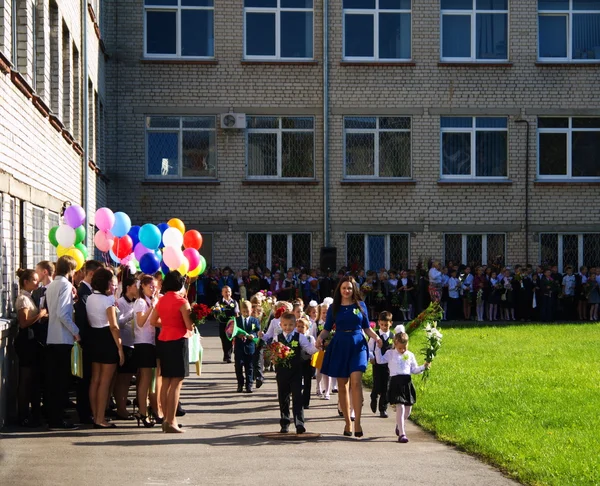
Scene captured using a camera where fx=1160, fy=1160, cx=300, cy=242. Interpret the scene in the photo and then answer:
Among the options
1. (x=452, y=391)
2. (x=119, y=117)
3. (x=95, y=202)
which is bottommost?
(x=452, y=391)

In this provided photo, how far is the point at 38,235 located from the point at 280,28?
1851 centimetres

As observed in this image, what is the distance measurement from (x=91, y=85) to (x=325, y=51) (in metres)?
8.53

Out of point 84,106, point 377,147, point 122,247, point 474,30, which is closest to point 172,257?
point 122,247

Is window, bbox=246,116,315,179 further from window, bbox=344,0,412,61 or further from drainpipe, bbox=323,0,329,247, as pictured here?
window, bbox=344,0,412,61

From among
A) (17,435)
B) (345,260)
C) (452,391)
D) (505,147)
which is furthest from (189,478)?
(505,147)

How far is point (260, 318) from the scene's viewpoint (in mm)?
17766

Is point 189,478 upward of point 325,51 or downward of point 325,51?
downward

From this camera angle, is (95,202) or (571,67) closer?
(95,202)

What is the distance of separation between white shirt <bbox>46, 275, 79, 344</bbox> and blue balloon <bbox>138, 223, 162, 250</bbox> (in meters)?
3.34

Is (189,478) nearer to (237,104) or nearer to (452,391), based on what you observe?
(452,391)

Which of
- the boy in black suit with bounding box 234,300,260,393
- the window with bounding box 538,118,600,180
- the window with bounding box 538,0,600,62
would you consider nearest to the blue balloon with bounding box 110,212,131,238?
the boy in black suit with bounding box 234,300,260,393

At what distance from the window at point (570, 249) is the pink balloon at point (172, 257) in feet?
69.3

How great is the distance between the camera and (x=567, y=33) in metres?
34.8

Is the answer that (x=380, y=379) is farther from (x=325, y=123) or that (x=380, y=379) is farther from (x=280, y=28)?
(x=280, y=28)
